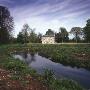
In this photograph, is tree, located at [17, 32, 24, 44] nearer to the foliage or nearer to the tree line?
the tree line

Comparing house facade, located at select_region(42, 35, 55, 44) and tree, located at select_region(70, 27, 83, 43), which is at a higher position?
tree, located at select_region(70, 27, 83, 43)

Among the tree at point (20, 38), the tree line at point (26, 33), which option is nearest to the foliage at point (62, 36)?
the tree line at point (26, 33)

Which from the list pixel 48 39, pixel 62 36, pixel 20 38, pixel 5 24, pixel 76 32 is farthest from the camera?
pixel 48 39

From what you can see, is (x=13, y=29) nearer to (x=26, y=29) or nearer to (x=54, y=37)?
(x=26, y=29)

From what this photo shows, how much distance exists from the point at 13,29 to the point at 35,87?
77.0 meters

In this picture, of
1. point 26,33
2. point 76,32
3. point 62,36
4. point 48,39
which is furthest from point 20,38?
point 76,32

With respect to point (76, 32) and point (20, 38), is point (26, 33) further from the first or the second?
point (76, 32)

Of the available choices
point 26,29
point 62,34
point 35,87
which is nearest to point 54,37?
point 62,34

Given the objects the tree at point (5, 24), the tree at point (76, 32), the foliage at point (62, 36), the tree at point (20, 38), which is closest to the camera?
the tree at point (5, 24)

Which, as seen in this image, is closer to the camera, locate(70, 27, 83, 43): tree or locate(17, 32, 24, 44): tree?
locate(17, 32, 24, 44): tree

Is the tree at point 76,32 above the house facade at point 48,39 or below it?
above

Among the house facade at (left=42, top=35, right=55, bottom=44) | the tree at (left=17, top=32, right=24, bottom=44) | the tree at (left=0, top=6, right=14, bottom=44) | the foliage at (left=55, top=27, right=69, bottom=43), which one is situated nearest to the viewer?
the tree at (left=0, top=6, right=14, bottom=44)

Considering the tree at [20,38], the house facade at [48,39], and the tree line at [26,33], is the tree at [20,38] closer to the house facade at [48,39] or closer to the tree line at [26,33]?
the tree line at [26,33]

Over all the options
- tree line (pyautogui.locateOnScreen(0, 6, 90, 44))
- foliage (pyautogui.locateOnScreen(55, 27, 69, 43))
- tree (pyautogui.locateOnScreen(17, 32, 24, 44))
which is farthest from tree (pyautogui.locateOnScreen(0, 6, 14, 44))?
→ foliage (pyautogui.locateOnScreen(55, 27, 69, 43))
